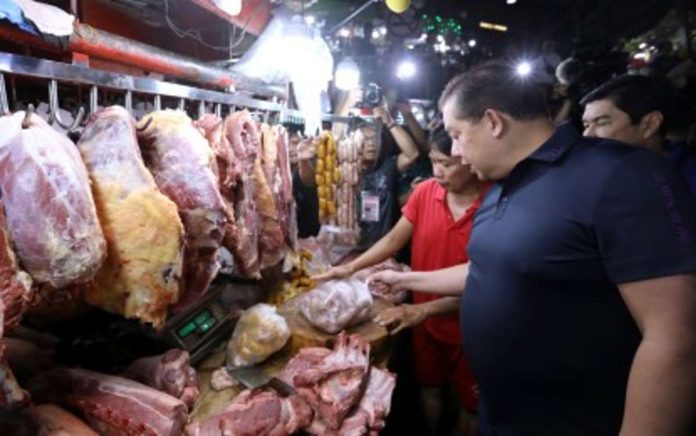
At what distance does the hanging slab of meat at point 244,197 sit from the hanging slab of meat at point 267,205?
0.11m

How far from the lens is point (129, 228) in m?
1.48

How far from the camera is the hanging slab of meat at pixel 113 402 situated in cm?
164

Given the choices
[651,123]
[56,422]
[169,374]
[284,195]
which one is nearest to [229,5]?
[284,195]

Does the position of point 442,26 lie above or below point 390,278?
above

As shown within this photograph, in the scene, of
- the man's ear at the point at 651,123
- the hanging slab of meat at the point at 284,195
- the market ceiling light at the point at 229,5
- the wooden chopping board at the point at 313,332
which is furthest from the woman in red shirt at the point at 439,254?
the market ceiling light at the point at 229,5

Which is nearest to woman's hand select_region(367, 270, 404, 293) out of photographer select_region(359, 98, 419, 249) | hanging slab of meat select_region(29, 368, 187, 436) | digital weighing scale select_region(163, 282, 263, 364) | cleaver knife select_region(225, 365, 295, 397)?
digital weighing scale select_region(163, 282, 263, 364)

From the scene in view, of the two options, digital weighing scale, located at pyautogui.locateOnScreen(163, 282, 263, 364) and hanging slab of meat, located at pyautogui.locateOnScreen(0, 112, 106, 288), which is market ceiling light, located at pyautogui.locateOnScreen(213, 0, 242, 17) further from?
hanging slab of meat, located at pyautogui.locateOnScreen(0, 112, 106, 288)

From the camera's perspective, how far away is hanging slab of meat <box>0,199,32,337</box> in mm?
1163

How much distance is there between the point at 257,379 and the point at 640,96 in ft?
10.7

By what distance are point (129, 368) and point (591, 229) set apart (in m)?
2.02

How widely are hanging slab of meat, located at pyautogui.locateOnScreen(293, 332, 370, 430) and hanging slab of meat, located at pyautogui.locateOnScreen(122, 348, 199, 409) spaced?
0.49 meters

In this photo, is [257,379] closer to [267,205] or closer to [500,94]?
[267,205]

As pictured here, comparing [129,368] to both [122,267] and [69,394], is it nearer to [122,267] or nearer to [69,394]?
[69,394]

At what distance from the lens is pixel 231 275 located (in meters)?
3.01
